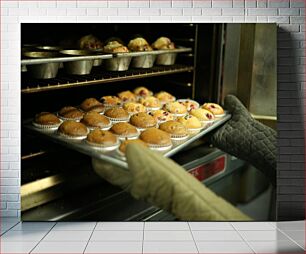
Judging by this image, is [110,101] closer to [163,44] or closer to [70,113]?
[70,113]

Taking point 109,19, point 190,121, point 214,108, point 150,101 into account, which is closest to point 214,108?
point 214,108

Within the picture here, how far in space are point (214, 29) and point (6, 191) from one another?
163 centimetres

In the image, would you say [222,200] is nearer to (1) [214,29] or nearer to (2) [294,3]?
(1) [214,29]

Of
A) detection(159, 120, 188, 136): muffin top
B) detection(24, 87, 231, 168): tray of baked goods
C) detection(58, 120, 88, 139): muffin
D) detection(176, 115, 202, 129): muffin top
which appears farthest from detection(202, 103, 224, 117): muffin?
detection(58, 120, 88, 139): muffin

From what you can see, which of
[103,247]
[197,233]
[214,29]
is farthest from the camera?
[214,29]

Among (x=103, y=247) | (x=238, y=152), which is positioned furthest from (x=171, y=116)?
(x=103, y=247)

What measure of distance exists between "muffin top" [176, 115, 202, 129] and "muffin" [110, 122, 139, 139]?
30 centimetres

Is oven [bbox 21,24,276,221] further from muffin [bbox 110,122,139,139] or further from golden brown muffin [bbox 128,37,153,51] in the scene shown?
muffin [bbox 110,122,139,139]

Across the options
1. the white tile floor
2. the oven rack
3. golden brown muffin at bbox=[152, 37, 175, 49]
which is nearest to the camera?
the white tile floor

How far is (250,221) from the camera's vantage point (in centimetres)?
329

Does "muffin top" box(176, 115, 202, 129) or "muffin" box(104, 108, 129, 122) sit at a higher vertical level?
"muffin" box(104, 108, 129, 122)

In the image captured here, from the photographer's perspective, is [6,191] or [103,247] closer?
[103,247]

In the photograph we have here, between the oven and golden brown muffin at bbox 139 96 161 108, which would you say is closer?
the oven

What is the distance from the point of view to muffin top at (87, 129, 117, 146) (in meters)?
3.10
